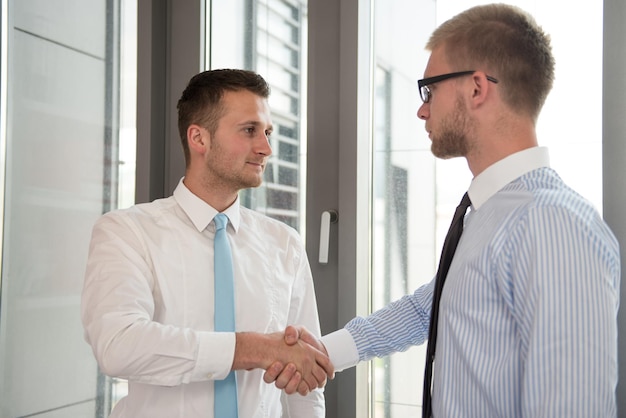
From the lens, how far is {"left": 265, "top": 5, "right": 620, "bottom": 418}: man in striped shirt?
1.09 m

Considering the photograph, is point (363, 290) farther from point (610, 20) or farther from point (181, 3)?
point (181, 3)

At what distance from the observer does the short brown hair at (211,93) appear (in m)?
2.00

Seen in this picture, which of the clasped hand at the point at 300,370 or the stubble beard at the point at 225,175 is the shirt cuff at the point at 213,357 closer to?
the clasped hand at the point at 300,370

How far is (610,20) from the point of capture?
6.05ft

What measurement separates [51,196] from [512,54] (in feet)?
6.56

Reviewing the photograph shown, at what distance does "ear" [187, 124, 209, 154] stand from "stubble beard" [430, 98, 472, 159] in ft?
2.63

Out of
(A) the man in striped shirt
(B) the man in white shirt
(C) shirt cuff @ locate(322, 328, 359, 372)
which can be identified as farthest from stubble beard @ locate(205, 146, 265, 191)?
(A) the man in striped shirt

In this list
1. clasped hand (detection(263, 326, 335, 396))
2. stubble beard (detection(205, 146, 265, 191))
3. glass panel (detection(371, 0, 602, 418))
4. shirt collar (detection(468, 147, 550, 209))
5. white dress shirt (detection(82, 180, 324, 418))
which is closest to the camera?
shirt collar (detection(468, 147, 550, 209))

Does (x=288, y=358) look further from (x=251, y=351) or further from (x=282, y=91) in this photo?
(x=282, y=91)

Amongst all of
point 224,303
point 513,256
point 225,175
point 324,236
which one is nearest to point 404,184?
point 324,236

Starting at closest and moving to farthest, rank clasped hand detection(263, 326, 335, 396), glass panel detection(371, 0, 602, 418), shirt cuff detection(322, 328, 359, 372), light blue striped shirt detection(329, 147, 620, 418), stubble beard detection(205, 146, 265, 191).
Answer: light blue striped shirt detection(329, 147, 620, 418) → clasped hand detection(263, 326, 335, 396) → shirt cuff detection(322, 328, 359, 372) → stubble beard detection(205, 146, 265, 191) → glass panel detection(371, 0, 602, 418)

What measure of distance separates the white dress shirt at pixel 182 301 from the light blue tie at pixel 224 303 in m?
0.03

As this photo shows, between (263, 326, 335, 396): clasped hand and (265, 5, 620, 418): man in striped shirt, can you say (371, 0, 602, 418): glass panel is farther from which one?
(265, 5, 620, 418): man in striped shirt

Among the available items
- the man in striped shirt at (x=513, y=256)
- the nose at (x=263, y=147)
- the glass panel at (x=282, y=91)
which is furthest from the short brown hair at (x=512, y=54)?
the glass panel at (x=282, y=91)
